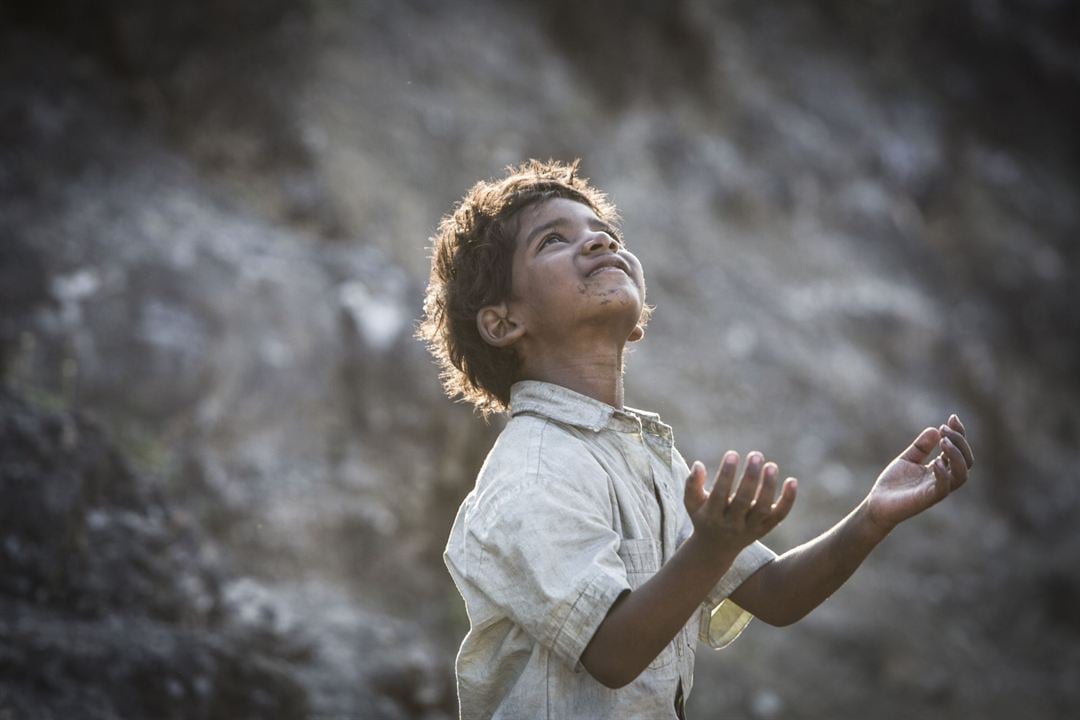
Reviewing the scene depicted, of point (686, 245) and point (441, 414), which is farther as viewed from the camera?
point (686, 245)

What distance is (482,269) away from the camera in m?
2.30

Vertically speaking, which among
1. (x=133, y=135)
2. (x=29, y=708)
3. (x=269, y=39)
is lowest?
(x=29, y=708)

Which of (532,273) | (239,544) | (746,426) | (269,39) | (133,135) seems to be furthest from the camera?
(746,426)

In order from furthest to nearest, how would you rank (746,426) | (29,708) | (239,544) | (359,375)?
(746,426) → (359,375) → (239,544) → (29,708)

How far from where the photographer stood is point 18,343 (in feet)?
14.0

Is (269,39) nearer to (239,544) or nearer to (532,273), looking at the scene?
(239,544)

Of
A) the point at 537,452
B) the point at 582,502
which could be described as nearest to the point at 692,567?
the point at 582,502

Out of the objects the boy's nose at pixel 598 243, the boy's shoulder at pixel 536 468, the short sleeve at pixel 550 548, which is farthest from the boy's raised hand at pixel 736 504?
the boy's nose at pixel 598 243

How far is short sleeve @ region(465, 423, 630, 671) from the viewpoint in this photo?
1656 millimetres

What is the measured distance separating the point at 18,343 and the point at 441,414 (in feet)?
6.50

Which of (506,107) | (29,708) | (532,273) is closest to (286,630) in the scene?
(29,708)

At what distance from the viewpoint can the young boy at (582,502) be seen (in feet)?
5.32

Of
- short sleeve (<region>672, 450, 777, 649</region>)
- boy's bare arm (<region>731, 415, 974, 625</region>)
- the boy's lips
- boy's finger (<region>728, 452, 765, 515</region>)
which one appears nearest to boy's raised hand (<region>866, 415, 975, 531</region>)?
boy's bare arm (<region>731, 415, 974, 625</region>)

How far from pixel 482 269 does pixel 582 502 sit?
2.30ft
